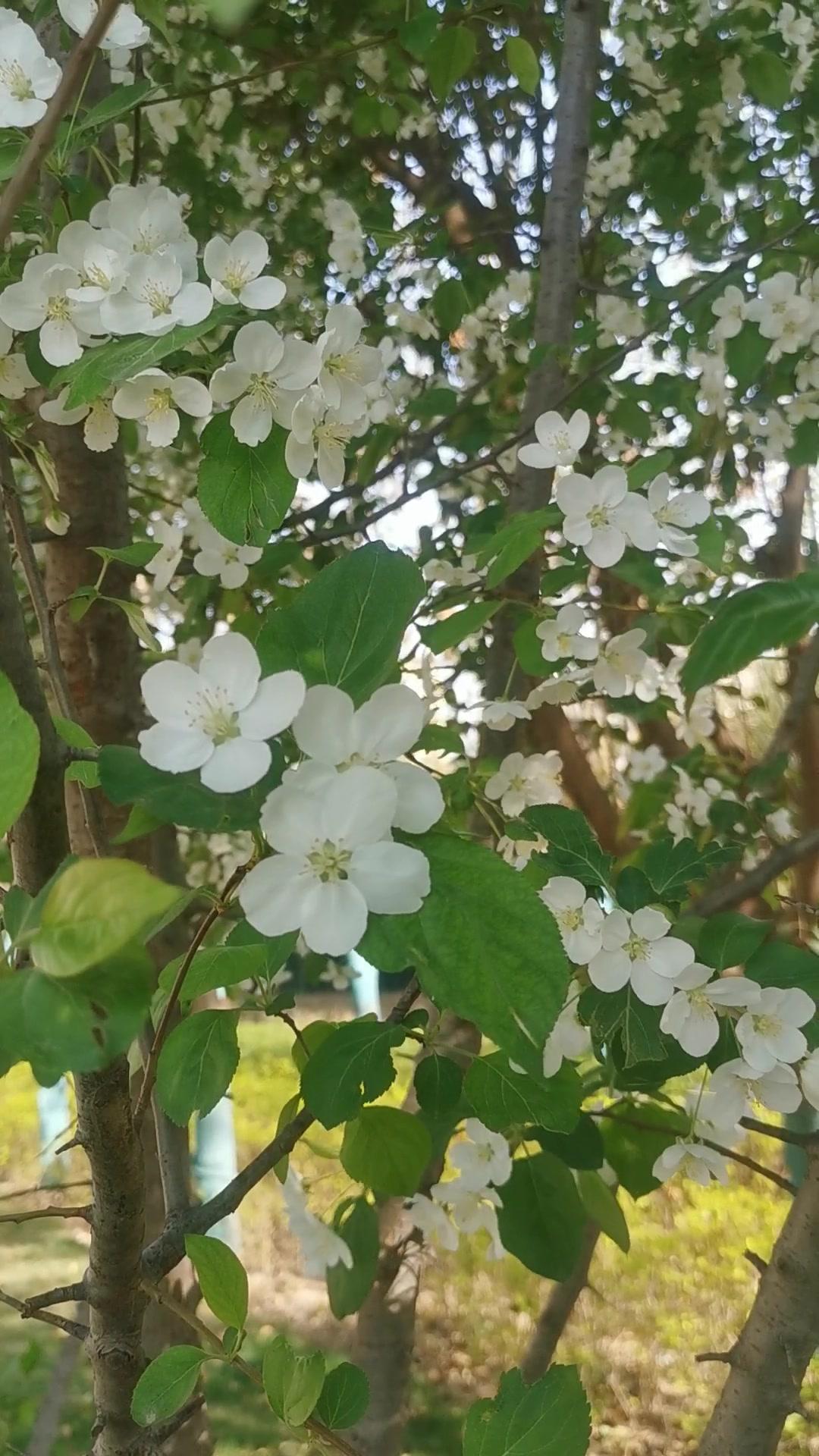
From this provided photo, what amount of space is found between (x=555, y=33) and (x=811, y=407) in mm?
637

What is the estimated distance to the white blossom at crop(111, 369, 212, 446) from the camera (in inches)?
15.1

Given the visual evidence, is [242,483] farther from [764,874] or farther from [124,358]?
[764,874]

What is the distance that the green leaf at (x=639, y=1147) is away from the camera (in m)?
0.65

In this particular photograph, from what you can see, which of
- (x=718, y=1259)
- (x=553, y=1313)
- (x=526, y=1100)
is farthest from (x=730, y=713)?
(x=526, y=1100)

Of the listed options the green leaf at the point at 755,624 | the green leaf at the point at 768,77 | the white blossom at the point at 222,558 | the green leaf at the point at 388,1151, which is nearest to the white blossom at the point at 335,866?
the green leaf at the point at 755,624

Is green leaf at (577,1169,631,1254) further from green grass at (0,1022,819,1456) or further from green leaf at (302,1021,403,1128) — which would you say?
green grass at (0,1022,819,1456)

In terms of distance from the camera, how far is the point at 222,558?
2.28 ft

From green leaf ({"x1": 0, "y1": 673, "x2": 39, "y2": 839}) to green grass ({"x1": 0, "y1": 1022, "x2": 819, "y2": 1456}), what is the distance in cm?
97

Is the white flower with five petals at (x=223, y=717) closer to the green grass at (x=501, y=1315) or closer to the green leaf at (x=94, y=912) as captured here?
the green leaf at (x=94, y=912)

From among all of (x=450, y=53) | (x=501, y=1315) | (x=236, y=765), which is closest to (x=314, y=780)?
(x=236, y=765)

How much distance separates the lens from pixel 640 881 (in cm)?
46

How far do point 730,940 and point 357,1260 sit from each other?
0.43 metres

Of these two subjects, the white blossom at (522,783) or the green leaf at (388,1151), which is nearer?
the green leaf at (388,1151)

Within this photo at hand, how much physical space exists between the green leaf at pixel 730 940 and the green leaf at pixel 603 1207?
28 cm
